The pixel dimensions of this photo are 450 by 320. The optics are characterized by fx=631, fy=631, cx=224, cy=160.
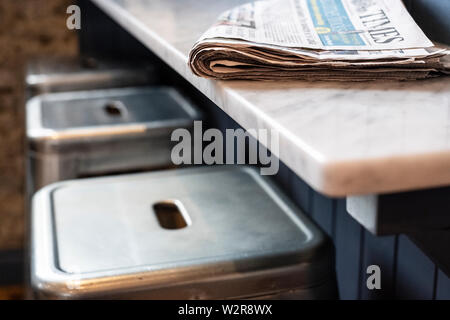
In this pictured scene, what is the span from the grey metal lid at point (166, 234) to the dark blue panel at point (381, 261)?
0.23 meters

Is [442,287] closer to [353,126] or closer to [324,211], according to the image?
[324,211]

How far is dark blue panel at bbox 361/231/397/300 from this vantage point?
4.16ft

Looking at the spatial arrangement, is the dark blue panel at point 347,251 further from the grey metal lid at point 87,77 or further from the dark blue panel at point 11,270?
the dark blue panel at point 11,270

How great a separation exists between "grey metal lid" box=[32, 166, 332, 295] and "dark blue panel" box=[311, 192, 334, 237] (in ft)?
0.81

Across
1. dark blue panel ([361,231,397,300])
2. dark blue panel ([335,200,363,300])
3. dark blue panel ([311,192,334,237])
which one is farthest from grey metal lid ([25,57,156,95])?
dark blue panel ([361,231,397,300])

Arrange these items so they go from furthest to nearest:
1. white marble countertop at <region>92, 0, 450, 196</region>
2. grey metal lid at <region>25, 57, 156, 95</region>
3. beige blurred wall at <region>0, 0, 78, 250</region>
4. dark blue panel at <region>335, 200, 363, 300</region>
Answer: beige blurred wall at <region>0, 0, 78, 250</region> → grey metal lid at <region>25, 57, 156, 95</region> → dark blue panel at <region>335, 200, 363, 300</region> → white marble countertop at <region>92, 0, 450, 196</region>

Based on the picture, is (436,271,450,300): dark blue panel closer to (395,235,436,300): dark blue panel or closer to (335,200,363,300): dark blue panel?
(395,235,436,300): dark blue panel

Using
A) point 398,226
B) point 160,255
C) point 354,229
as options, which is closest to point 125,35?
point 354,229

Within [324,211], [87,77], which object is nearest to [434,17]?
[324,211]

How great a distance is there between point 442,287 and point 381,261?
8.6 inches

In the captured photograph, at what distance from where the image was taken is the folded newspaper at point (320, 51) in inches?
29.3

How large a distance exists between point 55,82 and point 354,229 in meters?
1.30

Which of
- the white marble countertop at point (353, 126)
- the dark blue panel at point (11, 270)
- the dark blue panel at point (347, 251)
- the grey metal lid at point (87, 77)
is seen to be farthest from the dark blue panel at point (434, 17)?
the dark blue panel at point (11, 270)
